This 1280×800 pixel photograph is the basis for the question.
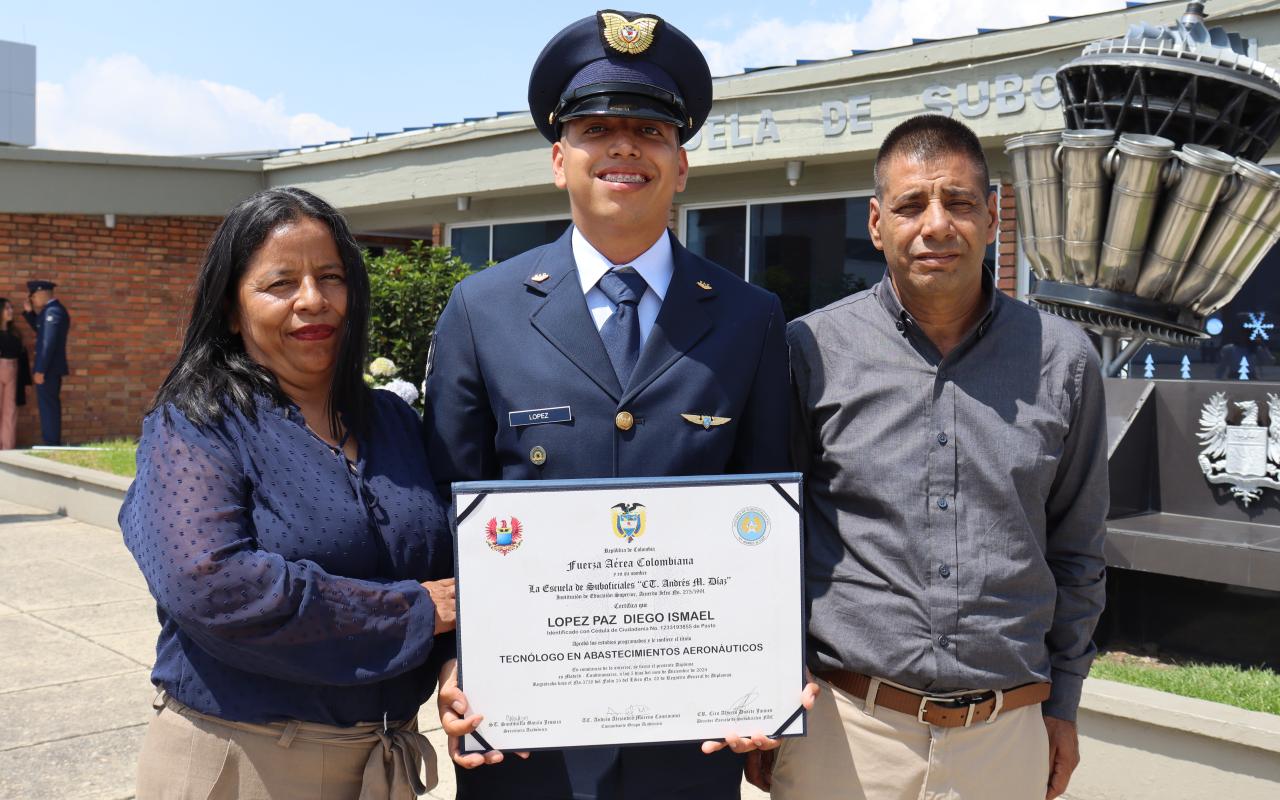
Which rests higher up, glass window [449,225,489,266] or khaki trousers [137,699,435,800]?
glass window [449,225,489,266]

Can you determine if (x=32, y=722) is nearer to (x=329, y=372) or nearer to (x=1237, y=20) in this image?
(x=329, y=372)

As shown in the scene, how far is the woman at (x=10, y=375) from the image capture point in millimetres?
13289

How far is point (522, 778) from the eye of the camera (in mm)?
2150

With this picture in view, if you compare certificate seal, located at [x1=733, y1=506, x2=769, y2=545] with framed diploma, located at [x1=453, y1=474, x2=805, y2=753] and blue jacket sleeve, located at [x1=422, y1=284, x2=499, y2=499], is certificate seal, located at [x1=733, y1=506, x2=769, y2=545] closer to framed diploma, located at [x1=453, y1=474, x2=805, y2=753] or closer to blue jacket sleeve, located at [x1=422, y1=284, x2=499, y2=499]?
framed diploma, located at [x1=453, y1=474, x2=805, y2=753]

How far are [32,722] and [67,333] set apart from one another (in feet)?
34.1

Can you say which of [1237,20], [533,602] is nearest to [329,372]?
[533,602]

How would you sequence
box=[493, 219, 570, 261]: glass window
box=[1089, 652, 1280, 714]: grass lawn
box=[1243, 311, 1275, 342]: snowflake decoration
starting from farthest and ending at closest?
box=[493, 219, 570, 261]: glass window → box=[1243, 311, 1275, 342]: snowflake decoration → box=[1089, 652, 1280, 714]: grass lawn

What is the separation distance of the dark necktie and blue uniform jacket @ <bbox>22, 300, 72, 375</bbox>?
12.9m

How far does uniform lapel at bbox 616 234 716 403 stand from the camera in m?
2.19

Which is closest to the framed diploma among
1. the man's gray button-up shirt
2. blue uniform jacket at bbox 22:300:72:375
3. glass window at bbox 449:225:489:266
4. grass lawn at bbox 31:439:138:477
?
the man's gray button-up shirt

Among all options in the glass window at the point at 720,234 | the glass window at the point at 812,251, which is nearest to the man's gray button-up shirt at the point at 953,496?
the glass window at the point at 812,251

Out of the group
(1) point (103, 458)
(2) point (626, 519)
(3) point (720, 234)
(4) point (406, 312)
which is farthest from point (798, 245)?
(2) point (626, 519)
